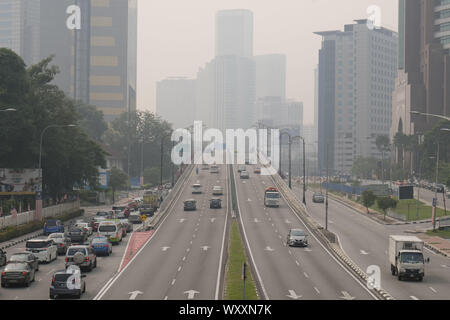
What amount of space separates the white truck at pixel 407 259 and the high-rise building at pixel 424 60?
142 m

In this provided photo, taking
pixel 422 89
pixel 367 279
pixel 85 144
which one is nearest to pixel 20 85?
pixel 85 144

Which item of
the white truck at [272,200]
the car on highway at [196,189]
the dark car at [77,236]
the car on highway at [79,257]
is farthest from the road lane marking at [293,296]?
the car on highway at [196,189]

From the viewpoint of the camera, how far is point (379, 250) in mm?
60094

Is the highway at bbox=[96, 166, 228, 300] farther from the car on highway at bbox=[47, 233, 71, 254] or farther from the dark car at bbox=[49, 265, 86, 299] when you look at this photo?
the car on highway at bbox=[47, 233, 71, 254]

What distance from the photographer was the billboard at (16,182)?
3228 inches

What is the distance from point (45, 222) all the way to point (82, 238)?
12167 millimetres

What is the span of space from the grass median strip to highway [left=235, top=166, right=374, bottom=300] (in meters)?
0.86

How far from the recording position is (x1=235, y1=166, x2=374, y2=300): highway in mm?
37688

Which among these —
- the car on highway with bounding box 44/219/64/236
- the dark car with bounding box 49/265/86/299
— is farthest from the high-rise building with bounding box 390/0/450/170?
the dark car with bounding box 49/265/86/299

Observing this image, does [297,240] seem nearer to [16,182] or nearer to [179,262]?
[179,262]

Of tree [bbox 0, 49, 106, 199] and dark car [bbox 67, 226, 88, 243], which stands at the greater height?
tree [bbox 0, 49, 106, 199]

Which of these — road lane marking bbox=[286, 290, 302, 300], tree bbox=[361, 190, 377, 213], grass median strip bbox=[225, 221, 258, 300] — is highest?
tree bbox=[361, 190, 377, 213]

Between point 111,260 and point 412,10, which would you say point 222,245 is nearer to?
point 111,260
